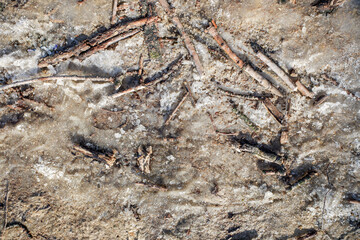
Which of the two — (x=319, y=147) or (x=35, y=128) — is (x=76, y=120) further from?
(x=319, y=147)

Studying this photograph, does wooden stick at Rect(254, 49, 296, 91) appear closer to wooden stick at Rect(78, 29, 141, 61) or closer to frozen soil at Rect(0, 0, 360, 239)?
frozen soil at Rect(0, 0, 360, 239)

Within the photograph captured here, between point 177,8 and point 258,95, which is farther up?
point 177,8

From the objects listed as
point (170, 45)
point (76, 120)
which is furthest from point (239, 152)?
point (76, 120)

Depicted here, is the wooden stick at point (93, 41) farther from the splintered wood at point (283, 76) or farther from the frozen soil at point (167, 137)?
the splintered wood at point (283, 76)

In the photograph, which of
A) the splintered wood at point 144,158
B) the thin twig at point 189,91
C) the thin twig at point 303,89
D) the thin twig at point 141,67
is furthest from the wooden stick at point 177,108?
the thin twig at point 303,89

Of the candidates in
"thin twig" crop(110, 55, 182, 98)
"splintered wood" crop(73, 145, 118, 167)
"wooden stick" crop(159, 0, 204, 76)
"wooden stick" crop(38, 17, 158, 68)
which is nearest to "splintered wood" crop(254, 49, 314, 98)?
"wooden stick" crop(159, 0, 204, 76)
